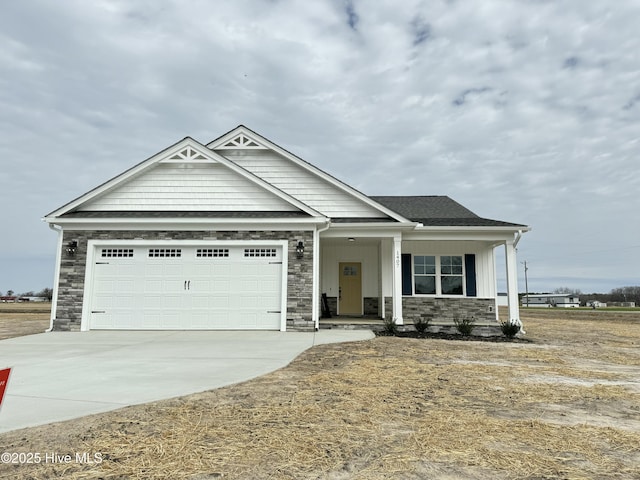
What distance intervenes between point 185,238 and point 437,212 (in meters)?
9.35

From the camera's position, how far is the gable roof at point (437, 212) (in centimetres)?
1264

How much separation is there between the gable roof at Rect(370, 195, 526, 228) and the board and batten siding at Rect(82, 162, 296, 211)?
17.5 ft

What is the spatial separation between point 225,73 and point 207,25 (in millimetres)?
3002

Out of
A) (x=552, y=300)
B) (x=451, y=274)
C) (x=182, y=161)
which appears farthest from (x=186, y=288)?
(x=552, y=300)

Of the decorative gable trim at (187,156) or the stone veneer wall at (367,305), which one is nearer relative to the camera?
the decorative gable trim at (187,156)

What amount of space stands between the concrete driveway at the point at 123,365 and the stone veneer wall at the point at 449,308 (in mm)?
3918

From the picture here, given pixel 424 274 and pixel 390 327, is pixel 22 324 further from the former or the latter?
pixel 424 274

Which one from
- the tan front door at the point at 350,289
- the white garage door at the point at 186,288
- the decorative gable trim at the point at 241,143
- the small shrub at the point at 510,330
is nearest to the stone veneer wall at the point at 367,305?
the tan front door at the point at 350,289

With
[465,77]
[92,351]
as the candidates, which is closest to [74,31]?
[92,351]

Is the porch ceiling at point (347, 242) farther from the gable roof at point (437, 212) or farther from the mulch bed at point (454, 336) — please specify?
the mulch bed at point (454, 336)

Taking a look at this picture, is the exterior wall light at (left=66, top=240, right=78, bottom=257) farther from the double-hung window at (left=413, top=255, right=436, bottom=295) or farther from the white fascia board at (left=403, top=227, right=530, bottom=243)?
the double-hung window at (left=413, top=255, right=436, bottom=295)

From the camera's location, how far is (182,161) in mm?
11977

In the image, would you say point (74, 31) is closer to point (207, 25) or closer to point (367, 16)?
point (207, 25)

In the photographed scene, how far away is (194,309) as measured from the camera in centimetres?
1116
